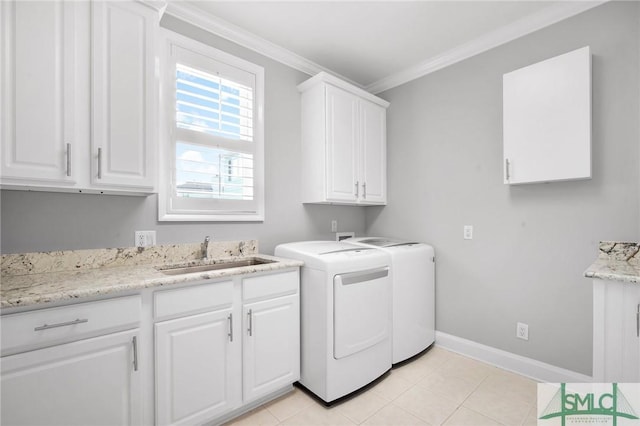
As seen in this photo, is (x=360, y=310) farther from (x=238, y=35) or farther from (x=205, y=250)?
(x=238, y=35)

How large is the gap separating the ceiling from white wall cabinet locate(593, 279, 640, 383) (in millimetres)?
1957

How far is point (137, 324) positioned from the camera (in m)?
1.43

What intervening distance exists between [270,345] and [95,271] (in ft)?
3.65

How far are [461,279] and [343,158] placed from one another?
154 cm

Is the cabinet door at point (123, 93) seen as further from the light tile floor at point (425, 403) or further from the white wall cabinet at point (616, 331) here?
the white wall cabinet at point (616, 331)

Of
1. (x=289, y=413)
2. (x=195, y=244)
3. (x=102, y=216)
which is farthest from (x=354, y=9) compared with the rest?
(x=289, y=413)

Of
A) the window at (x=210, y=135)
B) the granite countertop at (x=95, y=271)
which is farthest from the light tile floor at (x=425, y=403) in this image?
the window at (x=210, y=135)

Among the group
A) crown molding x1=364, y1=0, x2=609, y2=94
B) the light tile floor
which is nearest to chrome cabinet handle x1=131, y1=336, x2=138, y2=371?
the light tile floor

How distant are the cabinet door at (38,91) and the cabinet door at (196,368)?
95 cm

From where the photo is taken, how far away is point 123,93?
5.25 ft

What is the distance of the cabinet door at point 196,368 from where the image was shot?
1507 millimetres

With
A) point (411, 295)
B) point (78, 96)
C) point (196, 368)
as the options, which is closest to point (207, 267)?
point (196, 368)

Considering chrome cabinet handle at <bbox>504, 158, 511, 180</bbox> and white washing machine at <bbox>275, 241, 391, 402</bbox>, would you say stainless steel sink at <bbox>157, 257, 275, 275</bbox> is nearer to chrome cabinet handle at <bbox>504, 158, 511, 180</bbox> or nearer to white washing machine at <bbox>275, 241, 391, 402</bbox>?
white washing machine at <bbox>275, 241, 391, 402</bbox>

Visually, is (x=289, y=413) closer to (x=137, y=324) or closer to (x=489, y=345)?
(x=137, y=324)
